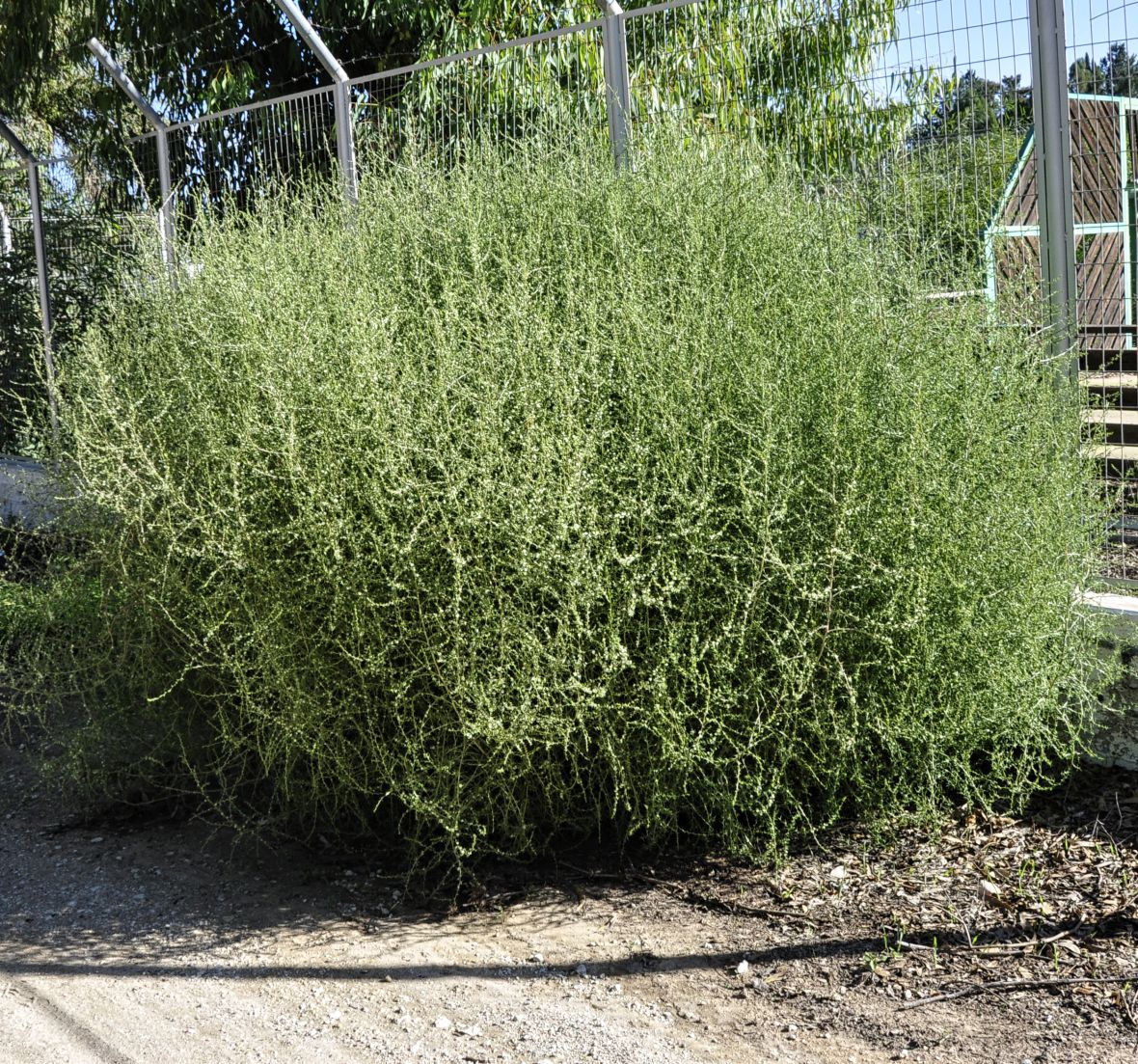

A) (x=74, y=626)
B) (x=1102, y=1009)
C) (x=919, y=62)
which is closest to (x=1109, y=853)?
(x=1102, y=1009)

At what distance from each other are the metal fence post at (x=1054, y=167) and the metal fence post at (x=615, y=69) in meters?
1.81

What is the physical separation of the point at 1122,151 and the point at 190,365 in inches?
119

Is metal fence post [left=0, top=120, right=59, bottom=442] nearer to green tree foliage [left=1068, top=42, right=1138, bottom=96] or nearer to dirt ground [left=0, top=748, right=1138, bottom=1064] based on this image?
dirt ground [left=0, top=748, right=1138, bottom=1064]

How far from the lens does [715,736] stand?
135 inches

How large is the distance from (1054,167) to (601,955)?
2.95m

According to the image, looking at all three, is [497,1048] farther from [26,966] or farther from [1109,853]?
[1109,853]

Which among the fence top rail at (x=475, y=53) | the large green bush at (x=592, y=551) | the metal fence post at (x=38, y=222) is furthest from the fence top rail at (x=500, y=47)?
the metal fence post at (x=38, y=222)

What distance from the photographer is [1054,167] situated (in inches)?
178

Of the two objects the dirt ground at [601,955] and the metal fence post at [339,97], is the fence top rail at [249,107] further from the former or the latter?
the dirt ground at [601,955]

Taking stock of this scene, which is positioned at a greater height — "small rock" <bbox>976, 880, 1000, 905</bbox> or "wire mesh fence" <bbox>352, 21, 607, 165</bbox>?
"wire mesh fence" <bbox>352, 21, 607, 165</bbox>

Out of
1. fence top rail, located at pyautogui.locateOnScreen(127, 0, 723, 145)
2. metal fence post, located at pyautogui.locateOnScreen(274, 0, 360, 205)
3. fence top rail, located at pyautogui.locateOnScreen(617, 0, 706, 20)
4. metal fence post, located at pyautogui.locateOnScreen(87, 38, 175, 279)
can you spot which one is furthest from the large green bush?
metal fence post, located at pyautogui.locateOnScreen(87, 38, 175, 279)

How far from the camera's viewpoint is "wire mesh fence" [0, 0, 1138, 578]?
4.49m

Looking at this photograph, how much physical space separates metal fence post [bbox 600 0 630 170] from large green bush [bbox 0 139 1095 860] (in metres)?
1.63

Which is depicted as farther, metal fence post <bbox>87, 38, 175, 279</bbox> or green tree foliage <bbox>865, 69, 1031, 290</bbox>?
metal fence post <bbox>87, 38, 175, 279</bbox>
